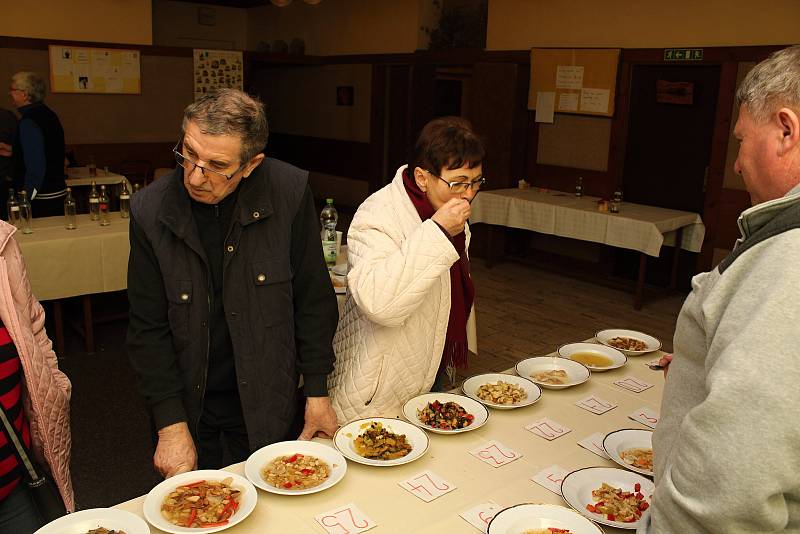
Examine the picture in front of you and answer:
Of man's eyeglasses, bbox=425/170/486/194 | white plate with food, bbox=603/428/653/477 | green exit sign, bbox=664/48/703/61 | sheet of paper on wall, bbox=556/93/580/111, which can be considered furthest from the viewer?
sheet of paper on wall, bbox=556/93/580/111

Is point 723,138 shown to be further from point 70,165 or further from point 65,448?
point 70,165

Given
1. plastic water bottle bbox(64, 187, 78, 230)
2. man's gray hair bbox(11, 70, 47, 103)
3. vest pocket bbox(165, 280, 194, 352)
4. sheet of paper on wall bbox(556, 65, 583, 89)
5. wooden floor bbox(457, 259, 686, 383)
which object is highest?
sheet of paper on wall bbox(556, 65, 583, 89)

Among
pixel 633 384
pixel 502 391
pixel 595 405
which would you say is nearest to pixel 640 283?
pixel 633 384

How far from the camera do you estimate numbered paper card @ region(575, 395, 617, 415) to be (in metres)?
2.00

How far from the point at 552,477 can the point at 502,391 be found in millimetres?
446

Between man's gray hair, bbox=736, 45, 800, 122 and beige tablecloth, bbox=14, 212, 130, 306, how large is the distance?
3709 millimetres

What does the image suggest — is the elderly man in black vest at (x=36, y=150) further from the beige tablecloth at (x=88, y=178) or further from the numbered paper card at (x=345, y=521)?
the numbered paper card at (x=345, y=521)

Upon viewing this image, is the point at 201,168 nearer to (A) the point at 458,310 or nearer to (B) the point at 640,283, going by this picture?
(A) the point at 458,310

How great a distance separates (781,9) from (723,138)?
1.08m

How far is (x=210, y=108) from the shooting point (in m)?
1.57

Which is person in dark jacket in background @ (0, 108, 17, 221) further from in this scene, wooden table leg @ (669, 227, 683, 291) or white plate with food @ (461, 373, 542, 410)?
wooden table leg @ (669, 227, 683, 291)

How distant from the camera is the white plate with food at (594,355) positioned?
2357mm

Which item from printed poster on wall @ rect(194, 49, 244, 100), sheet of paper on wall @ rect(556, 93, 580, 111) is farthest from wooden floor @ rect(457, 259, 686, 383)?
printed poster on wall @ rect(194, 49, 244, 100)

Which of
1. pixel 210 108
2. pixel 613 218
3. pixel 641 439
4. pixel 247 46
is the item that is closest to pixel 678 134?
pixel 613 218
